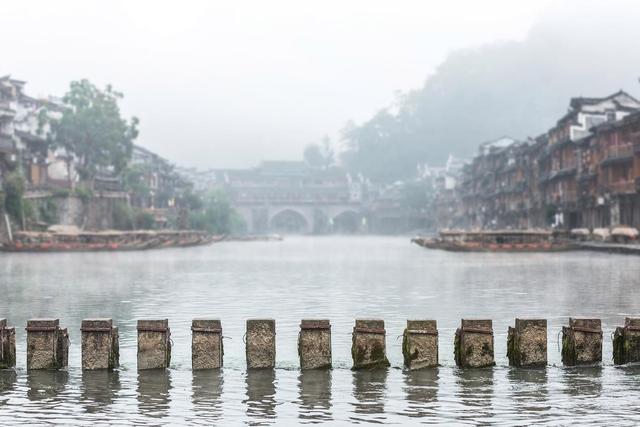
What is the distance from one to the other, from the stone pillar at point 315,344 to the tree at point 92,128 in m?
97.7

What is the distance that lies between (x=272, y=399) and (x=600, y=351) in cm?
646

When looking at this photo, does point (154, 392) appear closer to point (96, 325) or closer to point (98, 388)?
point (98, 388)

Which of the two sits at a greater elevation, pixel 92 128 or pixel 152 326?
pixel 92 128

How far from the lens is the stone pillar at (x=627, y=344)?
18344 millimetres

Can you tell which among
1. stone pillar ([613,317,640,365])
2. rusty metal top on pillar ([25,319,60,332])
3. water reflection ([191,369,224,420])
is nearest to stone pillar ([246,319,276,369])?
water reflection ([191,369,224,420])

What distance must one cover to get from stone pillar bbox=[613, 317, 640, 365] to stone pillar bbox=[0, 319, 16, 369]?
11.0 metres

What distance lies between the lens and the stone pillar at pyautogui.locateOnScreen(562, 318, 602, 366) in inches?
710

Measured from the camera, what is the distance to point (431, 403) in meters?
15.2

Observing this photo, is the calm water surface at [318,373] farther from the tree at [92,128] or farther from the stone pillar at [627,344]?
the tree at [92,128]

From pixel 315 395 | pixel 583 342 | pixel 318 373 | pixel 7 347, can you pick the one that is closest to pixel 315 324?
pixel 318 373

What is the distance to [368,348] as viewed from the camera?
17875 millimetres

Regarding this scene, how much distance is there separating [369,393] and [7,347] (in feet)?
22.1

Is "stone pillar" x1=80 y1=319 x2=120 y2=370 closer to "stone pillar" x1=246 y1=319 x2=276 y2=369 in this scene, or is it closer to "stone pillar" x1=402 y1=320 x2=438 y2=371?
"stone pillar" x1=246 y1=319 x2=276 y2=369

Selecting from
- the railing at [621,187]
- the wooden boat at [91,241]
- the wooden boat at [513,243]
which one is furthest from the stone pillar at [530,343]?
the wooden boat at [91,241]
